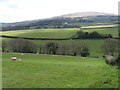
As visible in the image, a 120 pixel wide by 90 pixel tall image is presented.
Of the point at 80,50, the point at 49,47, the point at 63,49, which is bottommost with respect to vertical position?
the point at 80,50

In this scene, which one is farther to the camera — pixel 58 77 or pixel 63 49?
pixel 63 49

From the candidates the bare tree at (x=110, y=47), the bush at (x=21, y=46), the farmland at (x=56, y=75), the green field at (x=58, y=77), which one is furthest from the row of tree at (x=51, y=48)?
the green field at (x=58, y=77)

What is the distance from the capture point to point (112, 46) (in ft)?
235

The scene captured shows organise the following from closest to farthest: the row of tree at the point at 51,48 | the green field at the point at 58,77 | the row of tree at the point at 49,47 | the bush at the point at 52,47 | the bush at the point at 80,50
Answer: the green field at the point at 58,77
the bush at the point at 80,50
the row of tree at the point at 51,48
the row of tree at the point at 49,47
the bush at the point at 52,47

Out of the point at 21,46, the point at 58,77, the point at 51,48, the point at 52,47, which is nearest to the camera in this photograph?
the point at 58,77

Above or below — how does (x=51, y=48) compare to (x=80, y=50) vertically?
above

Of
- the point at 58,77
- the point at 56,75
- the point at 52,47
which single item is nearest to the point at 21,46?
the point at 52,47

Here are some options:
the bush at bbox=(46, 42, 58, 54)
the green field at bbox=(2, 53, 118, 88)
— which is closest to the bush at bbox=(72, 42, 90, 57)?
the bush at bbox=(46, 42, 58, 54)

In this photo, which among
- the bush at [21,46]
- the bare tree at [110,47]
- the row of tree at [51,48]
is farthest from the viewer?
the bush at [21,46]

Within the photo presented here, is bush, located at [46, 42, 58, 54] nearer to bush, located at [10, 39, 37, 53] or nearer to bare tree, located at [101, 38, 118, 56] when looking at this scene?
bush, located at [10, 39, 37, 53]

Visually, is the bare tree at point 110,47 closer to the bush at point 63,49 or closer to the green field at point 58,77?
the bush at point 63,49

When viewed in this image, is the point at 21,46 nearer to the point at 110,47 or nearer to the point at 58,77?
the point at 110,47

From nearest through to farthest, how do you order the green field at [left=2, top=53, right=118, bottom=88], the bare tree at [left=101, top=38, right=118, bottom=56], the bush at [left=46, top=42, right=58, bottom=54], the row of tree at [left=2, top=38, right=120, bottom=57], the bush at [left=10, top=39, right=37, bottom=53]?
1. the green field at [left=2, top=53, right=118, bottom=88]
2. the bare tree at [left=101, top=38, right=118, bottom=56]
3. the row of tree at [left=2, top=38, right=120, bottom=57]
4. the bush at [left=46, top=42, right=58, bottom=54]
5. the bush at [left=10, top=39, right=37, bottom=53]

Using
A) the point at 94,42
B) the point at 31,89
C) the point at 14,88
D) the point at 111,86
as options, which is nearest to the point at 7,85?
the point at 14,88
